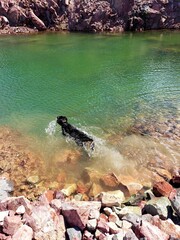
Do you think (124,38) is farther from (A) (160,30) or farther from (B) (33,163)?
(B) (33,163)

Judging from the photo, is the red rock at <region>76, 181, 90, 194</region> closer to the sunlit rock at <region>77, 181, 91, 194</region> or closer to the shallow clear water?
the sunlit rock at <region>77, 181, 91, 194</region>

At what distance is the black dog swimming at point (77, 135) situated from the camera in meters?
17.2

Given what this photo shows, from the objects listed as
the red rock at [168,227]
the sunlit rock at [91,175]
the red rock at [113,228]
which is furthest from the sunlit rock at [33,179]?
the red rock at [168,227]

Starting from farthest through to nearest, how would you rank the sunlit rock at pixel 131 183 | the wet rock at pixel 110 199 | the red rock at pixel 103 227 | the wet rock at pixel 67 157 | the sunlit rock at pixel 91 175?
the wet rock at pixel 67 157, the sunlit rock at pixel 91 175, the sunlit rock at pixel 131 183, the wet rock at pixel 110 199, the red rock at pixel 103 227

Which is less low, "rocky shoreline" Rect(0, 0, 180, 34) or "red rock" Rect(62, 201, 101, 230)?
"rocky shoreline" Rect(0, 0, 180, 34)

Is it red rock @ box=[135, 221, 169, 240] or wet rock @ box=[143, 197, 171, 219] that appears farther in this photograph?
wet rock @ box=[143, 197, 171, 219]

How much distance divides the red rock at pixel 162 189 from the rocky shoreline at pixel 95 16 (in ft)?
163

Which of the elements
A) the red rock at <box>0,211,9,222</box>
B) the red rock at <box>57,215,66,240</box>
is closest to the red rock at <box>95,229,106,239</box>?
the red rock at <box>57,215,66,240</box>

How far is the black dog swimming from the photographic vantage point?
17156 millimetres

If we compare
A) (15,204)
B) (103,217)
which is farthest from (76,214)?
(15,204)

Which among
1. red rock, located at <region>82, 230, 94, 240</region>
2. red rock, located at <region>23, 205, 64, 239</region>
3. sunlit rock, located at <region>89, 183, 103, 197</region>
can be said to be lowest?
sunlit rock, located at <region>89, 183, 103, 197</region>

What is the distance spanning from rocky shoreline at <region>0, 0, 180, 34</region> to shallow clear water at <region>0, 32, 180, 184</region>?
14.0 metres

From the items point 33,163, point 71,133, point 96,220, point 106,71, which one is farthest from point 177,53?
point 96,220

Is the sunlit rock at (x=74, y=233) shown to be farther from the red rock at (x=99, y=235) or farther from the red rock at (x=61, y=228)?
the red rock at (x=99, y=235)
